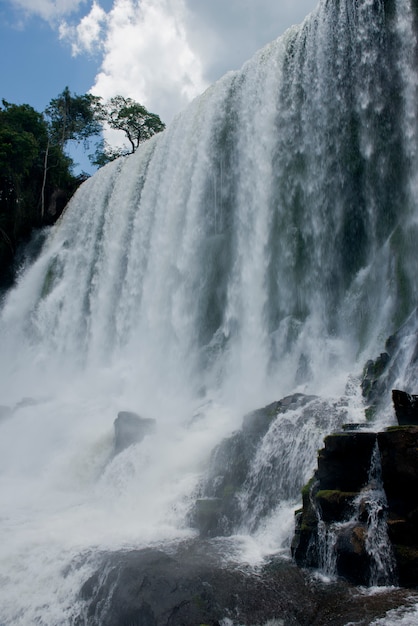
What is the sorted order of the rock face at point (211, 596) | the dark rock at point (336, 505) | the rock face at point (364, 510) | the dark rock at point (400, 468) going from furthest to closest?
1. the dark rock at point (336, 505)
2. the dark rock at point (400, 468)
3. the rock face at point (364, 510)
4. the rock face at point (211, 596)

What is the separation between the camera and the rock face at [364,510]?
5816 mm

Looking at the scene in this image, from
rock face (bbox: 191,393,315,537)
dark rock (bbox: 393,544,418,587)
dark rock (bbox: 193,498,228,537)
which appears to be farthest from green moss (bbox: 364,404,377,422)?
dark rock (bbox: 393,544,418,587)

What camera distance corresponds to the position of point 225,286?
19141 mm

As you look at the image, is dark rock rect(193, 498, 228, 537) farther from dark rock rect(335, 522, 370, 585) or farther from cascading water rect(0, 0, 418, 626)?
dark rock rect(335, 522, 370, 585)

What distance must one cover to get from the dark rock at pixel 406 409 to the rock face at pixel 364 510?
1.49 ft

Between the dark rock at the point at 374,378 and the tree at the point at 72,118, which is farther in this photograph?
the tree at the point at 72,118

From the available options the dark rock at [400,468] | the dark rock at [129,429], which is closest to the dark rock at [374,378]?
the dark rock at [400,468]

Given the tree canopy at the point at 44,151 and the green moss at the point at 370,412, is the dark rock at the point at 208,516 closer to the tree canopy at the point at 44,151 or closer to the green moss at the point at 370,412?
the green moss at the point at 370,412

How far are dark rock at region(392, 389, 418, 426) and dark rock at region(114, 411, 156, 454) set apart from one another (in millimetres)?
7397

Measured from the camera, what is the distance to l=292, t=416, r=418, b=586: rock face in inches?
229

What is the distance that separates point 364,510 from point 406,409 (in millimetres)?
1503

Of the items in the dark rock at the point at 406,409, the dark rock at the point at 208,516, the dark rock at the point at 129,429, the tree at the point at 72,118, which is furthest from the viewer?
the tree at the point at 72,118

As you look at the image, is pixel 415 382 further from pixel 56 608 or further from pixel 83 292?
pixel 83 292

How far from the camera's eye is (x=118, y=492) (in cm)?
1091
